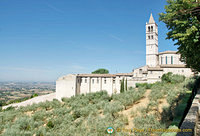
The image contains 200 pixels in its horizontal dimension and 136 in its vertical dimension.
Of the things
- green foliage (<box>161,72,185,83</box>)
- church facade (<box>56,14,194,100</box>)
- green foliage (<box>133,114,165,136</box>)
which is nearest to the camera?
green foliage (<box>133,114,165,136</box>)

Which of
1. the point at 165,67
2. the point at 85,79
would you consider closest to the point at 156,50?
the point at 165,67

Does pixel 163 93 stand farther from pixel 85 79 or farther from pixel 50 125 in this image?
pixel 85 79

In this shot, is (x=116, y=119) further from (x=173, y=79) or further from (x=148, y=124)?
(x=173, y=79)

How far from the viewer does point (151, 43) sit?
151ft

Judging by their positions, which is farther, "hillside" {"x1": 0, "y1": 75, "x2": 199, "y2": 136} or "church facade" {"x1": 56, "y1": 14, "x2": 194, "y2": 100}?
"church facade" {"x1": 56, "y1": 14, "x2": 194, "y2": 100}

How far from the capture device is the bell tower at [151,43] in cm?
4503

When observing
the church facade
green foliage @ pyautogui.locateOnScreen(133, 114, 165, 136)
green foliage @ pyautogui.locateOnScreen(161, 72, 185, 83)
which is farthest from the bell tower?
green foliage @ pyautogui.locateOnScreen(133, 114, 165, 136)

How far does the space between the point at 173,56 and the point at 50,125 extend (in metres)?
39.0

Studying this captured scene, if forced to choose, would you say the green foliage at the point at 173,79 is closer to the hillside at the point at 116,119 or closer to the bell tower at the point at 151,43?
the hillside at the point at 116,119

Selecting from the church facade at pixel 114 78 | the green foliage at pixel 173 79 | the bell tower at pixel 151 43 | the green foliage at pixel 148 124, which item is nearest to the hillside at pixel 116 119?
the green foliage at pixel 148 124

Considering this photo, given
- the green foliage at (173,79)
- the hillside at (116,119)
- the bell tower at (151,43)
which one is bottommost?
the hillside at (116,119)

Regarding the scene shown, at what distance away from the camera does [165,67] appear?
36188mm

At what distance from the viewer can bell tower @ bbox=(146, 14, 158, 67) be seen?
1773 inches

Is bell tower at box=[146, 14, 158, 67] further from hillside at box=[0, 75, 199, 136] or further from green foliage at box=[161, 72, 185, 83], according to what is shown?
hillside at box=[0, 75, 199, 136]
